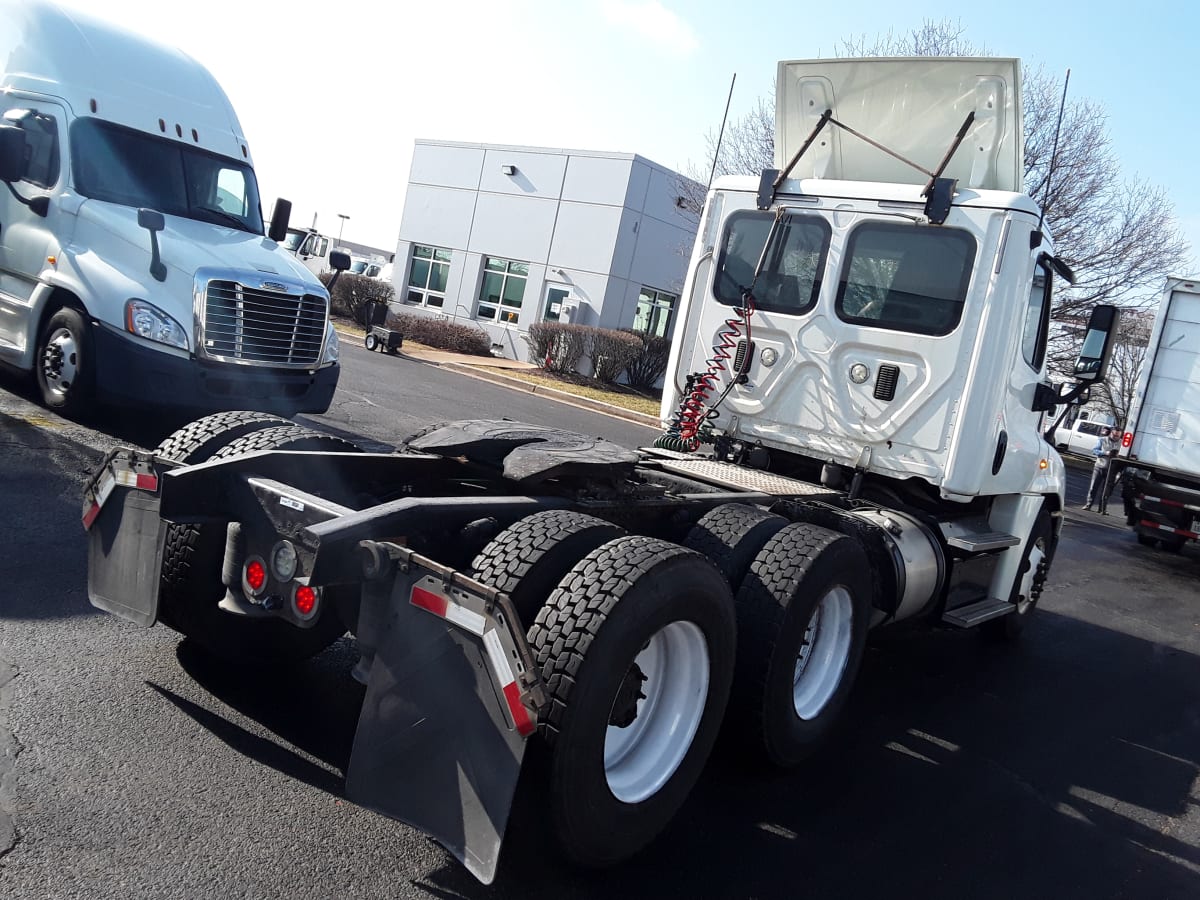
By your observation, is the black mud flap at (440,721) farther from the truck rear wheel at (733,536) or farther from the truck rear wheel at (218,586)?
the truck rear wheel at (733,536)

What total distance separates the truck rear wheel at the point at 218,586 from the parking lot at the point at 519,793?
200 mm

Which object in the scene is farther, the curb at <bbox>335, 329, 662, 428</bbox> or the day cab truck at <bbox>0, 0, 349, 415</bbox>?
the curb at <bbox>335, 329, 662, 428</bbox>

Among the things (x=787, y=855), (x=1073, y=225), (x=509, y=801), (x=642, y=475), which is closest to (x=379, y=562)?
(x=509, y=801)

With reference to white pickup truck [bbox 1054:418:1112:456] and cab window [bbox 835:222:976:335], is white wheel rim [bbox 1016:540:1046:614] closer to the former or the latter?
cab window [bbox 835:222:976:335]

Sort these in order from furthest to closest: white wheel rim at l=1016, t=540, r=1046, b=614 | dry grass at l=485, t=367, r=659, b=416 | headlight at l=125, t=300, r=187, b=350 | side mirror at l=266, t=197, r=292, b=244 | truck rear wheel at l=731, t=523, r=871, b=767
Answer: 1. dry grass at l=485, t=367, r=659, b=416
2. side mirror at l=266, t=197, r=292, b=244
3. headlight at l=125, t=300, r=187, b=350
4. white wheel rim at l=1016, t=540, r=1046, b=614
5. truck rear wheel at l=731, t=523, r=871, b=767

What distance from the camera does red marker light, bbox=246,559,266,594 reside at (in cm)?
329

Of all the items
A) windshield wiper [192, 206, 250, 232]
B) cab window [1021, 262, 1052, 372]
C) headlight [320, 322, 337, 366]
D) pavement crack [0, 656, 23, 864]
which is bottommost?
pavement crack [0, 656, 23, 864]

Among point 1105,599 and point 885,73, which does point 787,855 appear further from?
point 1105,599

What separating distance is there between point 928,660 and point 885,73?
3920 millimetres

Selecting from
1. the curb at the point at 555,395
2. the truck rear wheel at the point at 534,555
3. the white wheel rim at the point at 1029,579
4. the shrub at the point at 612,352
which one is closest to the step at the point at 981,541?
the white wheel rim at the point at 1029,579

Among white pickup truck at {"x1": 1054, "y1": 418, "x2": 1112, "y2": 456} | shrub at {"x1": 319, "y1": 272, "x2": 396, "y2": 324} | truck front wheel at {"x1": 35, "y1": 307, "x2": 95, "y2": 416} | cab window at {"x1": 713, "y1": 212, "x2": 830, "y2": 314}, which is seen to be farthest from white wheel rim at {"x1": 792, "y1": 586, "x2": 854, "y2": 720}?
white pickup truck at {"x1": 1054, "y1": 418, "x2": 1112, "y2": 456}

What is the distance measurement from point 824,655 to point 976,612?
77.1 inches

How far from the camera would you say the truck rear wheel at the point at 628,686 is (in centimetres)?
281

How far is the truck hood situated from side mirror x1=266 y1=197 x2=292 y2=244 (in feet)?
6.05
